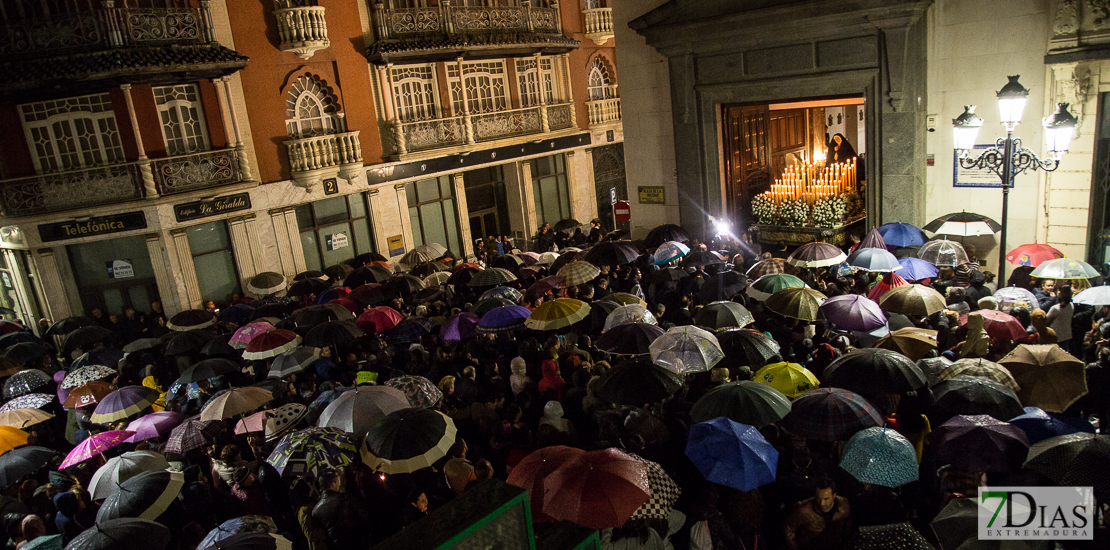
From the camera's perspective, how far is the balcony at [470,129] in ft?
78.0

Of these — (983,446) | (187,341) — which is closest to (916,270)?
(983,446)

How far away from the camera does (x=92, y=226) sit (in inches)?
733

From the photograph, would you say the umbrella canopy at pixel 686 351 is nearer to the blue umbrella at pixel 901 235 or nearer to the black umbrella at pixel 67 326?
the blue umbrella at pixel 901 235

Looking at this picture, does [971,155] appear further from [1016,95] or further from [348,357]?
[348,357]

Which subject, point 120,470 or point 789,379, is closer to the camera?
point 120,470

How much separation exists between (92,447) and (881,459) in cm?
899

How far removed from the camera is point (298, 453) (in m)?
7.94

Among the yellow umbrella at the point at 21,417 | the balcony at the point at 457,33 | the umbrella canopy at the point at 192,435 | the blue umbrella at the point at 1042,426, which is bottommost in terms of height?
the blue umbrella at the point at 1042,426

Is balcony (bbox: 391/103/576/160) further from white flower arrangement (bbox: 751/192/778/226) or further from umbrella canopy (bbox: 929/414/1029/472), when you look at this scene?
umbrella canopy (bbox: 929/414/1029/472)

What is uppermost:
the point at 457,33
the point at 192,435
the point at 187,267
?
the point at 457,33

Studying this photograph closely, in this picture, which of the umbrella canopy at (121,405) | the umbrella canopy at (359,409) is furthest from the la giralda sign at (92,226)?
the umbrella canopy at (359,409)

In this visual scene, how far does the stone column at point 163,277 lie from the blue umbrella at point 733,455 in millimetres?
16540

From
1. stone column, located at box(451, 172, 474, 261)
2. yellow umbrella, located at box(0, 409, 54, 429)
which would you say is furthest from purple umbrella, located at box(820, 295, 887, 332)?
stone column, located at box(451, 172, 474, 261)

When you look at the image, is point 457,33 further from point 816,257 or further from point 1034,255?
point 1034,255
